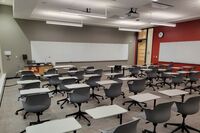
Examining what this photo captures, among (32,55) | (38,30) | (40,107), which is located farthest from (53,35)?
(40,107)

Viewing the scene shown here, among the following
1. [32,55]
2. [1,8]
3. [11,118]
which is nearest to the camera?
[11,118]

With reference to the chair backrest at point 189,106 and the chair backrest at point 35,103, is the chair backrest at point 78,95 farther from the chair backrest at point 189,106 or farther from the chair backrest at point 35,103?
the chair backrest at point 189,106

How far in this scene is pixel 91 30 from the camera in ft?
36.0

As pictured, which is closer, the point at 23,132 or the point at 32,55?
the point at 23,132

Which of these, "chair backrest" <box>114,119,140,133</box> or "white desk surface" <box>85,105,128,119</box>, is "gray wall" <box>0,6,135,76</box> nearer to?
"white desk surface" <box>85,105,128,119</box>

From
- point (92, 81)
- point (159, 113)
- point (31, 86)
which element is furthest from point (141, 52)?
point (159, 113)

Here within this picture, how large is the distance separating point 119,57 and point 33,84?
9.12 metres

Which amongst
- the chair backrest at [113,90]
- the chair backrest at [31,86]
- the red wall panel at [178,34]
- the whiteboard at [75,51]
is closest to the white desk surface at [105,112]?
the chair backrest at [113,90]

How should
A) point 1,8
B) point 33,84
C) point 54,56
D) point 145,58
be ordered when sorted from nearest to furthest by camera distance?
1. point 33,84
2. point 1,8
3. point 54,56
4. point 145,58

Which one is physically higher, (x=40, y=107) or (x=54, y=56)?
(x=54, y=56)

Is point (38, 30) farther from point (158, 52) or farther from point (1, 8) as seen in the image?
point (158, 52)

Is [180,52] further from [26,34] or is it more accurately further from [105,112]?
[26,34]

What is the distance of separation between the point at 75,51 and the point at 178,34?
690 centimetres

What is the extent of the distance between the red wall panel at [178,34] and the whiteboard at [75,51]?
8.19ft
